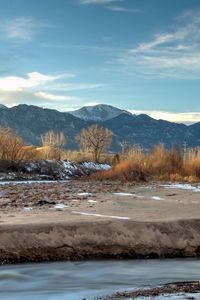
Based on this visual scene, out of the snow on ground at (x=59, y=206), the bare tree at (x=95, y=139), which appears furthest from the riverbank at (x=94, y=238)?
the bare tree at (x=95, y=139)

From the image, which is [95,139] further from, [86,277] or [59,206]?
[86,277]

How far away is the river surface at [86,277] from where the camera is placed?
25.7 ft

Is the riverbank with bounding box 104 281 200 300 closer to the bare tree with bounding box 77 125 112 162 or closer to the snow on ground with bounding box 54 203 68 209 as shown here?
the snow on ground with bounding box 54 203 68 209

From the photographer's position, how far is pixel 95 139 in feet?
234

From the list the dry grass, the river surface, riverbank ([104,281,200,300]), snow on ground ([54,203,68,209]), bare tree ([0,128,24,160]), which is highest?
bare tree ([0,128,24,160])

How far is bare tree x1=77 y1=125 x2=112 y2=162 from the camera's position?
6853cm

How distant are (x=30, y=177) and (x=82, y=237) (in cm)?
2506

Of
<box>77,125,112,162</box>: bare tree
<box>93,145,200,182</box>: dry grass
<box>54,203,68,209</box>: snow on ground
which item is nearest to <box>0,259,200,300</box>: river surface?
<box>54,203,68,209</box>: snow on ground

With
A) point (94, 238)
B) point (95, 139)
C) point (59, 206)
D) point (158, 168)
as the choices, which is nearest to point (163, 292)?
point (94, 238)

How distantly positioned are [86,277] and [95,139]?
205 feet

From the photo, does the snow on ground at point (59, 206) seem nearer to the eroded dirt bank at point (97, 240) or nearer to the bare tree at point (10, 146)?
the eroded dirt bank at point (97, 240)

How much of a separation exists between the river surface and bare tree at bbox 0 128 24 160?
3298 centimetres

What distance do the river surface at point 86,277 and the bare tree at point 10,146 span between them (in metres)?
33.0

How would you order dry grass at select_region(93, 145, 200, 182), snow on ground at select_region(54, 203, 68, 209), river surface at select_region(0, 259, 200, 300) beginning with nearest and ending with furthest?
river surface at select_region(0, 259, 200, 300) < snow on ground at select_region(54, 203, 68, 209) < dry grass at select_region(93, 145, 200, 182)
